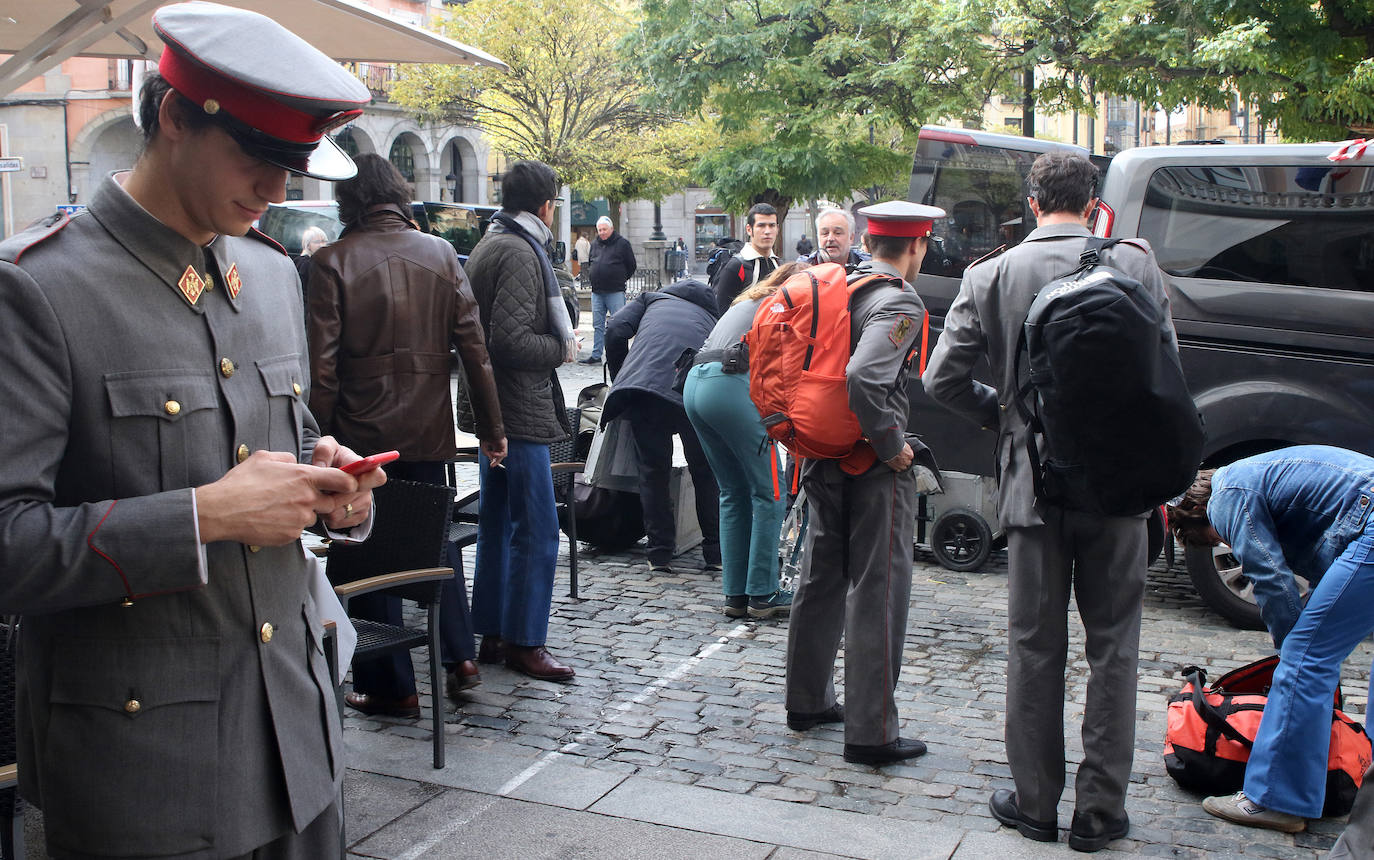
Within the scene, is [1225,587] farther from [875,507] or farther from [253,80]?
[253,80]

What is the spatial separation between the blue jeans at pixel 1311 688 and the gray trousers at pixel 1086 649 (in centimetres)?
45

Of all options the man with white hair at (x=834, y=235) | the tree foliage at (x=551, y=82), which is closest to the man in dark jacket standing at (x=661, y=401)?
the man with white hair at (x=834, y=235)

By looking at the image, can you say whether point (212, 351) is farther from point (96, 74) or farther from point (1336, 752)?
point (96, 74)

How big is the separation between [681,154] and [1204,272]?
26279 mm

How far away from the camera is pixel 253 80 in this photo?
1.79 m

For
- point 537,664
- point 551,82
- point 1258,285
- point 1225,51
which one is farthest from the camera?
point 551,82

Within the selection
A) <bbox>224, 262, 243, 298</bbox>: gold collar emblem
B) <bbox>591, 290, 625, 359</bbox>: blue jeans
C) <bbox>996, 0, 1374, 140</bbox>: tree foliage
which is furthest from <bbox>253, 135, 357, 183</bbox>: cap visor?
<bbox>591, 290, 625, 359</bbox>: blue jeans

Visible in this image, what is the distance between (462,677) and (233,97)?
372 cm

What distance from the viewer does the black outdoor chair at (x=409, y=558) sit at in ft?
14.1

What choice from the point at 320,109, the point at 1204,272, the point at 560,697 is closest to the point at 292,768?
the point at 320,109

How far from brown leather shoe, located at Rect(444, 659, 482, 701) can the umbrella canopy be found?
2.91 metres

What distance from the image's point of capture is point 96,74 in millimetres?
34469

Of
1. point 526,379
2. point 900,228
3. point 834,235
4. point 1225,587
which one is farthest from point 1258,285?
point 526,379

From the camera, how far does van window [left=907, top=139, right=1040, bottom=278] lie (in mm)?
7152
